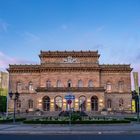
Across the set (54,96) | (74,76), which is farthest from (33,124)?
(74,76)

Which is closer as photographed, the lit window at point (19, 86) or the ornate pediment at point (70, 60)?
the ornate pediment at point (70, 60)

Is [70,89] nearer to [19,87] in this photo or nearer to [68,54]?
[68,54]

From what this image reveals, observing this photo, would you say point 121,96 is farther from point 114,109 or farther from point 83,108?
point 83,108

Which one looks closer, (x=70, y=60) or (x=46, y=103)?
(x=46, y=103)

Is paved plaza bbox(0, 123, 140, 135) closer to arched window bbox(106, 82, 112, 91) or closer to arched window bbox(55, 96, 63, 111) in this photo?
arched window bbox(55, 96, 63, 111)

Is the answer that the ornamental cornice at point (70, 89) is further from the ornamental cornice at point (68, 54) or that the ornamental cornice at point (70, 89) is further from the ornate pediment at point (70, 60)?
the ornamental cornice at point (68, 54)

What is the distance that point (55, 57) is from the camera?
2938 inches

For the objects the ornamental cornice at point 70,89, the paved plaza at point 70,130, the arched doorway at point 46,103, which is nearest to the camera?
the paved plaza at point 70,130

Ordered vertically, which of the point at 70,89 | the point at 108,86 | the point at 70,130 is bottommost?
the point at 70,130

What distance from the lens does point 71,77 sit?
238 ft

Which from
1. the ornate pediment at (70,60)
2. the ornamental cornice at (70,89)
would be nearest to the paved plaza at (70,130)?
the ornamental cornice at (70,89)

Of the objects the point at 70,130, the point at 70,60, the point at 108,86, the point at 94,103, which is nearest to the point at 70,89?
the point at 94,103

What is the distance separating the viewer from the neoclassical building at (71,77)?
72375 millimetres

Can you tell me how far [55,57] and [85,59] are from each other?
8053mm
